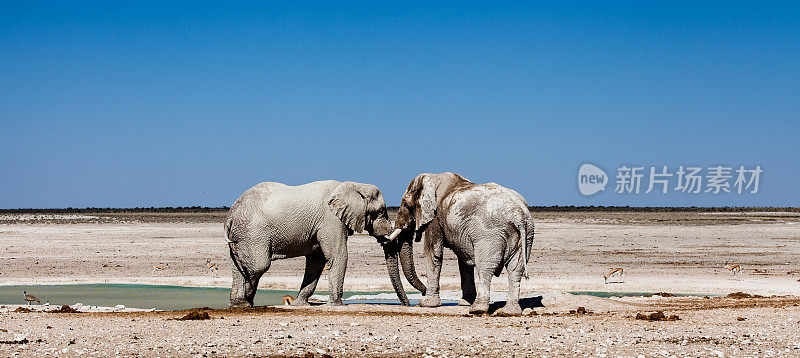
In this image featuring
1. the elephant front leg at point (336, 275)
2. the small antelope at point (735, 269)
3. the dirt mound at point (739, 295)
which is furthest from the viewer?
the small antelope at point (735, 269)

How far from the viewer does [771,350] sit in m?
11.0

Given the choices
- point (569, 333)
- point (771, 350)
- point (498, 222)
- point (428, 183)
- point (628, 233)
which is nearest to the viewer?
point (771, 350)

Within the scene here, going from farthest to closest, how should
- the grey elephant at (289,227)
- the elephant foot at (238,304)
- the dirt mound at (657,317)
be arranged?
1. the elephant foot at (238,304)
2. the grey elephant at (289,227)
3. the dirt mound at (657,317)

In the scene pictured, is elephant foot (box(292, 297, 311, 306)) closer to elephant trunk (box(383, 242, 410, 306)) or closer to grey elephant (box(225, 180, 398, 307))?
grey elephant (box(225, 180, 398, 307))

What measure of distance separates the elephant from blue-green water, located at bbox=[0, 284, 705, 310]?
9.29 feet

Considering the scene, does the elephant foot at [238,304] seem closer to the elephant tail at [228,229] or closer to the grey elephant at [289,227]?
the grey elephant at [289,227]

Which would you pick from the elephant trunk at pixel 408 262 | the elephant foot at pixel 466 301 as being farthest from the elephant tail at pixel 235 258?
the elephant foot at pixel 466 301

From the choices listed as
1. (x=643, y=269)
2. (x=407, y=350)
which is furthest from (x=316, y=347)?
(x=643, y=269)

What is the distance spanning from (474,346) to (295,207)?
5.56m

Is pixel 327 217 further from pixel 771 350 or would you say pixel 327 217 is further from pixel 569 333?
pixel 771 350

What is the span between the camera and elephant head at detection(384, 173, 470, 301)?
16078 millimetres

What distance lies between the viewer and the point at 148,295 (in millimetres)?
20844

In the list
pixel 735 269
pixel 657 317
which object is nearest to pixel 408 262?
pixel 657 317

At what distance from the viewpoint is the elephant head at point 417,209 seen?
16078 mm
